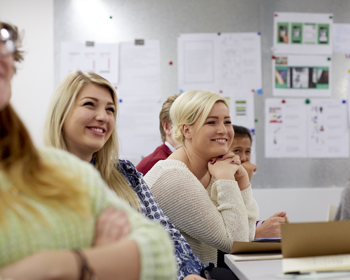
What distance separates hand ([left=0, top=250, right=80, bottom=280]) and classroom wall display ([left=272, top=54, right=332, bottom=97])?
8.89ft

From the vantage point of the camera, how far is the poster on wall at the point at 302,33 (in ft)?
10.1

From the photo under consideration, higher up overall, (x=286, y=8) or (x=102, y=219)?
(x=286, y=8)

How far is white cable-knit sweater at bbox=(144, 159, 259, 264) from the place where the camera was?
1.55 metres

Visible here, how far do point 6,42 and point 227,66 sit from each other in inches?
98.1

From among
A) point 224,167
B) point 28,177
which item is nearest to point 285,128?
point 224,167

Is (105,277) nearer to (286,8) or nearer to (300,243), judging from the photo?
(300,243)

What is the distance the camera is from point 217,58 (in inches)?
121

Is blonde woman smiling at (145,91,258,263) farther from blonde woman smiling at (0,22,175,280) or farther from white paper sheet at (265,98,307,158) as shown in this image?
white paper sheet at (265,98,307,158)

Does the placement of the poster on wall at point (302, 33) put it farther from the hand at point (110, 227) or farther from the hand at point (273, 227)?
the hand at point (110, 227)

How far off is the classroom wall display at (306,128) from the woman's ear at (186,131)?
1.37 meters

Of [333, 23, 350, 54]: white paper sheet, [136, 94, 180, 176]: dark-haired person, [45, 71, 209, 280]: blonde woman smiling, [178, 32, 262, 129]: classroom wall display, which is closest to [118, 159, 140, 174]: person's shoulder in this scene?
[45, 71, 209, 280]: blonde woman smiling

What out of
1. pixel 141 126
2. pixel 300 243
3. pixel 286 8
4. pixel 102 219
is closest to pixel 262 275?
pixel 300 243

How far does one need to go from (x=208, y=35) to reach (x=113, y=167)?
198cm

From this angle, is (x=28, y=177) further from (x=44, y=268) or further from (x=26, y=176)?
(x=44, y=268)
